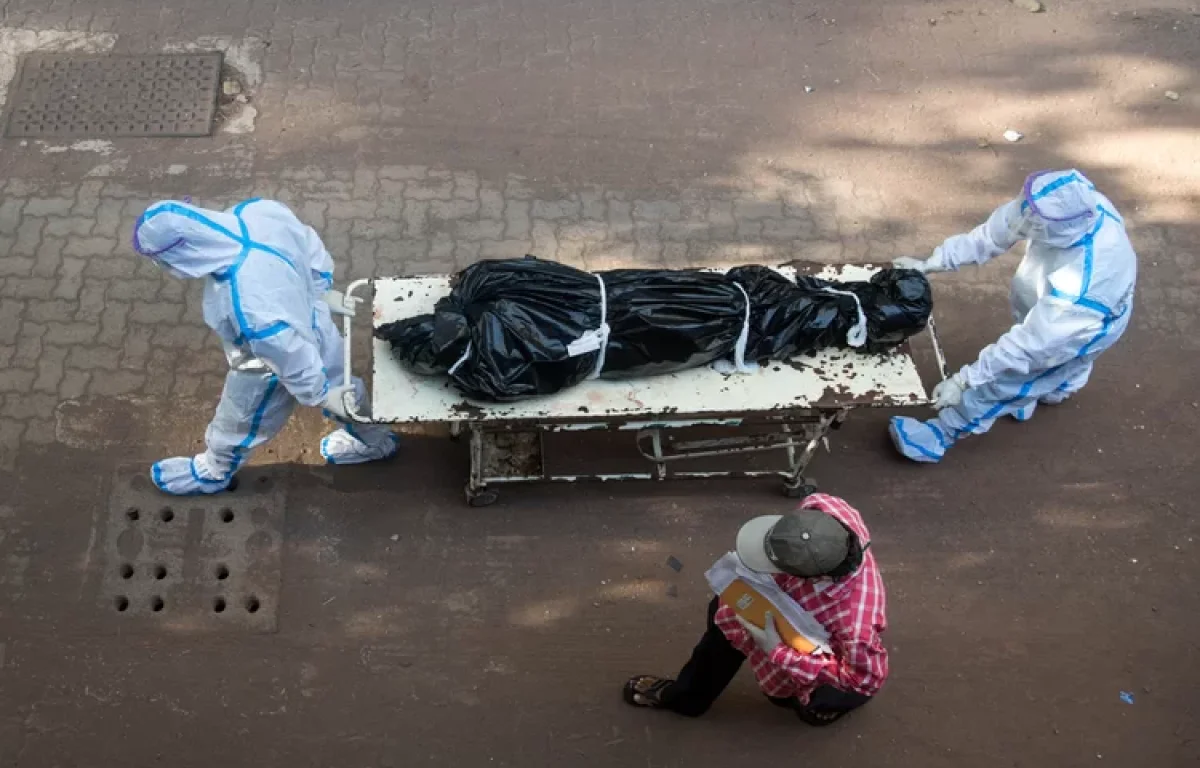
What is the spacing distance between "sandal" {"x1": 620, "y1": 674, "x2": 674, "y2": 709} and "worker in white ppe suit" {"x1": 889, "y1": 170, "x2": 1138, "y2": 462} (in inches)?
67.3

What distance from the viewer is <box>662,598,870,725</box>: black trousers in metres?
3.15

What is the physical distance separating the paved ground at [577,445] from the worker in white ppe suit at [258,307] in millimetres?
616

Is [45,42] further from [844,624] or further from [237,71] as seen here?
[844,624]

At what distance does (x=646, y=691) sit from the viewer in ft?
12.5

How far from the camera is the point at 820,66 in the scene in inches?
241

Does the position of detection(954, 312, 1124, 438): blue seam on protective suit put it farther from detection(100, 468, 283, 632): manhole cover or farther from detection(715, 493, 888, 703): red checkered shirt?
detection(100, 468, 283, 632): manhole cover

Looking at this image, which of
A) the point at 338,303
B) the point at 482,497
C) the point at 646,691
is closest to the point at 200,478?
the point at 338,303

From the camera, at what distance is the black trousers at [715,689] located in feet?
10.3

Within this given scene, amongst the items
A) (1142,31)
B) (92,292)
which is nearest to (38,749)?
(92,292)

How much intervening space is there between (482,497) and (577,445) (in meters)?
0.56

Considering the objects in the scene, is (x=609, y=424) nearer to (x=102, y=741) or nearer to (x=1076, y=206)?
(x=1076, y=206)

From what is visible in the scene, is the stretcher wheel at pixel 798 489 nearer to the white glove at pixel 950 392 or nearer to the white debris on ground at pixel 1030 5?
the white glove at pixel 950 392

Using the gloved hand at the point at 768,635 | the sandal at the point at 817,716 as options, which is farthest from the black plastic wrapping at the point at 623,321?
the sandal at the point at 817,716

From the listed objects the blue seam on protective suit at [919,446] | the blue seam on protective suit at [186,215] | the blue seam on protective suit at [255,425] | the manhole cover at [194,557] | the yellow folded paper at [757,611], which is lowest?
the manhole cover at [194,557]
